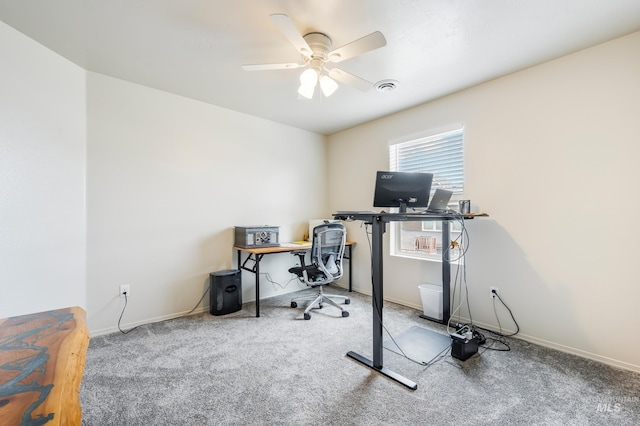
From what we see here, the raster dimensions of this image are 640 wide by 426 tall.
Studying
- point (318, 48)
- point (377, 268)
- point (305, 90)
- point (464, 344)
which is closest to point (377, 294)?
point (377, 268)

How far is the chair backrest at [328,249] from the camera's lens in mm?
3094

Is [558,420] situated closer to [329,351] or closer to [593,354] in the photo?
[593,354]

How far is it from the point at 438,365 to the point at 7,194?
140 inches

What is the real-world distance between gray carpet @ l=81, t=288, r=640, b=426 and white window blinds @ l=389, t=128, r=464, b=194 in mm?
1725

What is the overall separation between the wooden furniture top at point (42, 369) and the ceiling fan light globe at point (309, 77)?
200 centimetres

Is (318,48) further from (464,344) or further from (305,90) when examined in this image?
(464,344)

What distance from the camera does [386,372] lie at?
77.9 inches

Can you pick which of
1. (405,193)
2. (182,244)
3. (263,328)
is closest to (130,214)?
(182,244)

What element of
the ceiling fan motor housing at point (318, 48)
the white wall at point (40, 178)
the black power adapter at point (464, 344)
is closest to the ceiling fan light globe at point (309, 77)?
the ceiling fan motor housing at point (318, 48)

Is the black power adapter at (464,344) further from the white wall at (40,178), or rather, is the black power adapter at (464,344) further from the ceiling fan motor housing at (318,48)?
the white wall at (40,178)

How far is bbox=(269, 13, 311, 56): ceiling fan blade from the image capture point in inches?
60.7

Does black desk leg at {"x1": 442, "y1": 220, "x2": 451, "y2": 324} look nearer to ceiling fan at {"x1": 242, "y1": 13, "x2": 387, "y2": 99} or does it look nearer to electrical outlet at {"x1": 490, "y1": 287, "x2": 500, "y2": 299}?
electrical outlet at {"x1": 490, "y1": 287, "x2": 500, "y2": 299}

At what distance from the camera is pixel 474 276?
2.84 meters

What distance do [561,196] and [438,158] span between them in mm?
1228
